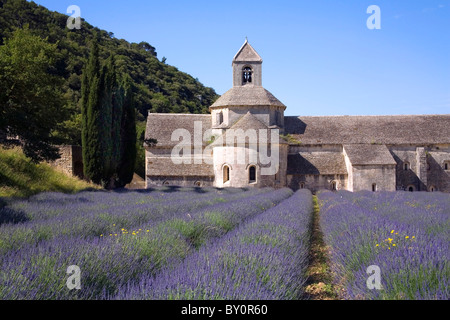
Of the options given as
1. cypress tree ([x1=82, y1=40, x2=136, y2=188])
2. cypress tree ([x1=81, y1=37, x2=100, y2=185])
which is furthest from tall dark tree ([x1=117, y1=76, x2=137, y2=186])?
cypress tree ([x1=81, y1=37, x2=100, y2=185])

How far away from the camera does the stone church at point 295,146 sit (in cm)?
2659

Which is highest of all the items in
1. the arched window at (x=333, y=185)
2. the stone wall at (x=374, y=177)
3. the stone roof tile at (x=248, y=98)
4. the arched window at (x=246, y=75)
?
the arched window at (x=246, y=75)

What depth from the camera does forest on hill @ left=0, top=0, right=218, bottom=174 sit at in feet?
139

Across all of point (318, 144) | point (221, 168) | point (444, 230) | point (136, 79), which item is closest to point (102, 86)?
point (221, 168)

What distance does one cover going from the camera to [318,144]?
30.1 meters

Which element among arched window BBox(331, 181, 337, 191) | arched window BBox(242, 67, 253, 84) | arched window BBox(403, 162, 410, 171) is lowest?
arched window BBox(331, 181, 337, 191)

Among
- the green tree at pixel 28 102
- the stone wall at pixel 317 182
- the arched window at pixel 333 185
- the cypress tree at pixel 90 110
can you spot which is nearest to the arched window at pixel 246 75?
the stone wall at pixel 317 182

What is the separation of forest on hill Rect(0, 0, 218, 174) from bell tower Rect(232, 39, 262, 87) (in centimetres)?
1110

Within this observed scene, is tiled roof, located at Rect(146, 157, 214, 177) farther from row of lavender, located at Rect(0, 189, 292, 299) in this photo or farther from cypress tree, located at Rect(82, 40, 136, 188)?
row of lavender, located at Rect(0, 189, 292, 299)

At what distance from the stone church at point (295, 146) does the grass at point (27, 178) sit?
10.3m

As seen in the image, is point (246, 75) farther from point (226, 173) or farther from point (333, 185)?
point (333, 185)

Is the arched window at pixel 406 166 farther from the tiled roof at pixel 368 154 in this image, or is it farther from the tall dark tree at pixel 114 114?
the tall dark tree at pixel 114 114

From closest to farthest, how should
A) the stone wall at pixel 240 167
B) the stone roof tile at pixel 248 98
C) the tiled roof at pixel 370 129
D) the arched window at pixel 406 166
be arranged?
the stone wall at pixel 240 167
the stone roof tile at pixel 248 98
the arched window at pixel 406 166
the tiled roof at pixel 370 129

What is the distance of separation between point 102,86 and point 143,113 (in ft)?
114
